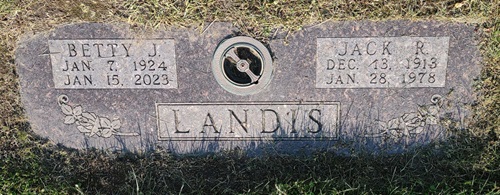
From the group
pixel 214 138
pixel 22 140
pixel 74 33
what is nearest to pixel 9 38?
pixel 74 33

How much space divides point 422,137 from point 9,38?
10.0 ft

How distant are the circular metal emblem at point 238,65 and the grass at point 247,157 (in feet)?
0.36

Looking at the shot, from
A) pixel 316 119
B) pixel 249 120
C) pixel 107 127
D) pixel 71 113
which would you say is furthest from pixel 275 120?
pixel 71 113

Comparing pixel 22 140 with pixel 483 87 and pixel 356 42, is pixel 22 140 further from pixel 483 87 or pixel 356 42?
pixel 483 87

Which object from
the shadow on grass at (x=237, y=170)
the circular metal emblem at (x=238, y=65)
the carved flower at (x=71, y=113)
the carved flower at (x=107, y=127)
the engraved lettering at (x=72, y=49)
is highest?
the engraved lettering at (x=72, y=49)

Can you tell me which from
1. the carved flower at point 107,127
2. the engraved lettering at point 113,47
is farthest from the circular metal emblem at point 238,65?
the carved flower at point 107,127

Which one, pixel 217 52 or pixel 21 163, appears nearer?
pixel 217 52

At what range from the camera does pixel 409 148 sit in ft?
10.4

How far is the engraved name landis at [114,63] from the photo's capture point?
3006 millimetres

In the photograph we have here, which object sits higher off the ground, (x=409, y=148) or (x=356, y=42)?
(x=356, y=42)

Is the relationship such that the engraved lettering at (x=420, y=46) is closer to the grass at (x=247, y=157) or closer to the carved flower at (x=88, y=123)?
the grass at (x=247, y=157)

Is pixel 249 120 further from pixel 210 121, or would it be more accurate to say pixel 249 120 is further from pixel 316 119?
pixel 316 119

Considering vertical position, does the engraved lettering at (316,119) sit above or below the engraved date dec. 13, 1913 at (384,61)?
below

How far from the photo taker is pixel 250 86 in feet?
9.88
